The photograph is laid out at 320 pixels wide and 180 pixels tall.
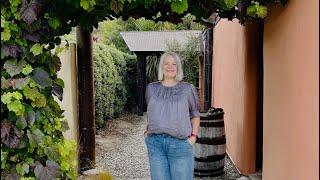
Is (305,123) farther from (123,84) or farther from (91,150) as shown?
(123,84)

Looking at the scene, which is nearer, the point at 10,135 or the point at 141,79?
the point at 10,135

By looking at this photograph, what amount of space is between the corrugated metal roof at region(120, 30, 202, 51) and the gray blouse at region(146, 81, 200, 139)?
13573 mm

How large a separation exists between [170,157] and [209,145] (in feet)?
8.50

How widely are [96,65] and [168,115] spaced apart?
24.9 ft

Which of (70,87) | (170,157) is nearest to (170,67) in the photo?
(170,157)

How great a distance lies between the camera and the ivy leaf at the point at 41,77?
10.6ft

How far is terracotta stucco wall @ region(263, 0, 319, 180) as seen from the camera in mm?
3336

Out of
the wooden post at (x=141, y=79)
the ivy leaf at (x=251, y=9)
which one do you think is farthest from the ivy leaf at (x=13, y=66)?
the wooden post at (x=141, y=79)

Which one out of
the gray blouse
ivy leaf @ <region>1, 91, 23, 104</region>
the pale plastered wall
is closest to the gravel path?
the pale plastered wall

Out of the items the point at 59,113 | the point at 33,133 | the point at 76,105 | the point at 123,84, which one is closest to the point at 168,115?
the point at 59,113

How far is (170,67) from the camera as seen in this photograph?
14.4ft

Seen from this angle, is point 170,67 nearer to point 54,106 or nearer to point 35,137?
point 54,106

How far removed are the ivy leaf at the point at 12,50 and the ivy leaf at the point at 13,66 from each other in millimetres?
48

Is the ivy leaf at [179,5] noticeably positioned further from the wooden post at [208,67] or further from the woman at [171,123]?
the wooden post at [208,67]
